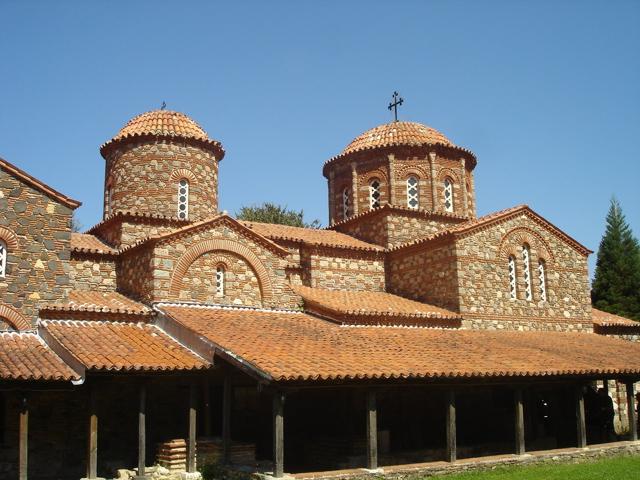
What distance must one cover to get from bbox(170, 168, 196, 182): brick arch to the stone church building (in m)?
0.06

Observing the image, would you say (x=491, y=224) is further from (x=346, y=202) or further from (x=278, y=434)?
(x=278, y=434)

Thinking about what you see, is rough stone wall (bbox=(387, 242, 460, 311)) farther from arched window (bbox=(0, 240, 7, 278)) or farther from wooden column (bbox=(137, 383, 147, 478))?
arched window (bbox=(0, 240, 7, 278))

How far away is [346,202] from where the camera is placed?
65.4ft

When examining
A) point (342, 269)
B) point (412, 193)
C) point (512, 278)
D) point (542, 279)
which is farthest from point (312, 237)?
point (542, 279)

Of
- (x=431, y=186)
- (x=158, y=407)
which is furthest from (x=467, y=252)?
(x=158, y=407)

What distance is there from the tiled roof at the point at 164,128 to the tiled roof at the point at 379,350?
477 cm

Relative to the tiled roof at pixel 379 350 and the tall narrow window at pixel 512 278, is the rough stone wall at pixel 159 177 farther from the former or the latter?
the tall narrow window at pixel 512 278

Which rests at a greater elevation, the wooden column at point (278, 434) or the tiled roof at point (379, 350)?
the tiled roof at point (379, 350)

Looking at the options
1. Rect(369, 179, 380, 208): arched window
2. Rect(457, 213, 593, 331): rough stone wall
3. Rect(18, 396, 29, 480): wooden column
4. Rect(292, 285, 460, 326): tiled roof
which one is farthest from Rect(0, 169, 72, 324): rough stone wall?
Rect(369, 179, 380, 208): arched window

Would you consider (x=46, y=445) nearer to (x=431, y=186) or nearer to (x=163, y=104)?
(x=163, y=104)

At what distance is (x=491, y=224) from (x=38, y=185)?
405 inches

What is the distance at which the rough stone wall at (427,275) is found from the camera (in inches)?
634

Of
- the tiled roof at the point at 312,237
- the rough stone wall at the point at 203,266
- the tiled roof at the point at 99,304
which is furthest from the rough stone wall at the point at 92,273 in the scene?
the tiled roof at the point at 312,237

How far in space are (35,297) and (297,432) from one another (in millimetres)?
5634
